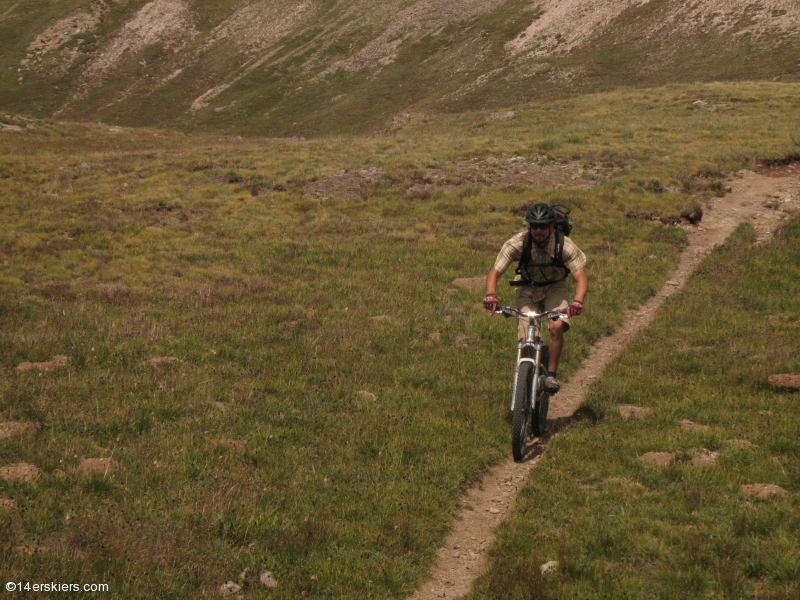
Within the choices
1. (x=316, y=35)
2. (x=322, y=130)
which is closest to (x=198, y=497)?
(x=322, y=130)

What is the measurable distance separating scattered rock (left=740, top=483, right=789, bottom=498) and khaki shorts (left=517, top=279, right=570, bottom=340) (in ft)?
10.9

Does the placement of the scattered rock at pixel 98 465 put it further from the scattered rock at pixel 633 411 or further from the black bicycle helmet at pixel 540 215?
the scattered rock at pixel 633 411

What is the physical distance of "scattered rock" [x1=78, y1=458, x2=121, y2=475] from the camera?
8.10 meters

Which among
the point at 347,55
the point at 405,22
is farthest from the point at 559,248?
the point at 405,22

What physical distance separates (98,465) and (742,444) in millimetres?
7714

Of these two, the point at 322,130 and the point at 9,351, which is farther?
the point at 322,130

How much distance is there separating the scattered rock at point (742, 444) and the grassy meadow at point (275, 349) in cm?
229

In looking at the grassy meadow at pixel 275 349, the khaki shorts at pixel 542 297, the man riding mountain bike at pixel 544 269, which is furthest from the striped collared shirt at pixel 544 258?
the grassy meadow at pixel 275 349

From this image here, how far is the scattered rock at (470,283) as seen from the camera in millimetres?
18562

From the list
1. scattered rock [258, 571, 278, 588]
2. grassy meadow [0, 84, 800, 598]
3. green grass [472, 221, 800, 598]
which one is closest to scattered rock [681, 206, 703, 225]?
grassy meadow [0, 84, 800, 598]

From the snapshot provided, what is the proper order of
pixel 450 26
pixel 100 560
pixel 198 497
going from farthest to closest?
pixel 450 26 → pixel 198 497 → pixel 100 560

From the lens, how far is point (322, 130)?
244ft

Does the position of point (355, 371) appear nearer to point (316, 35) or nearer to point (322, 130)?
point (322, 130)

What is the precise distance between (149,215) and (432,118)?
1499 inches
